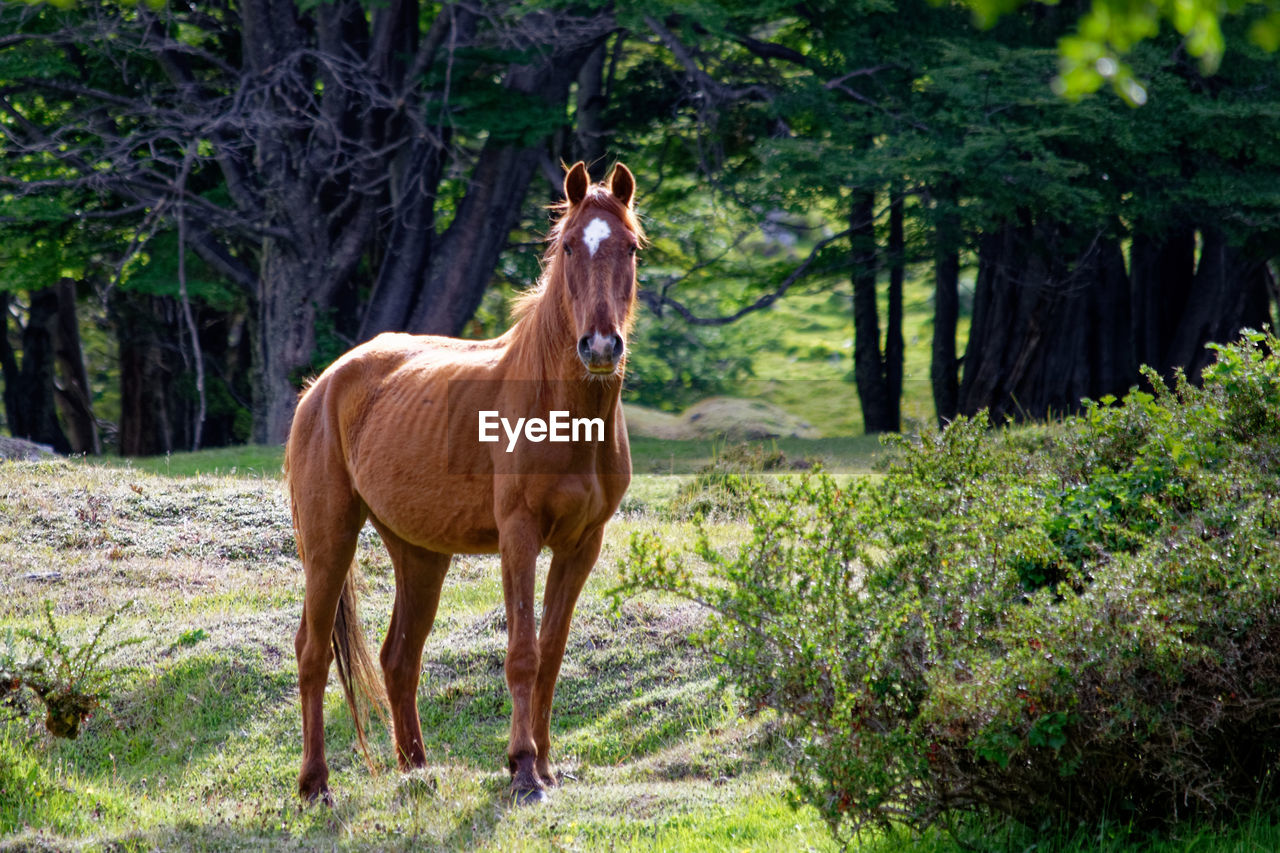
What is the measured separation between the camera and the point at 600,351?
5.35 meters

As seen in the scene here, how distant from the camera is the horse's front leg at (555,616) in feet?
20.3

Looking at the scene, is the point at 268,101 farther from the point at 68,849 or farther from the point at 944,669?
the point at 944,669

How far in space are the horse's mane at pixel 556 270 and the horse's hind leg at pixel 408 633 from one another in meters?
1.48

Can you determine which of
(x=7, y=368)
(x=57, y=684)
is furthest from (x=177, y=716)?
(x=7, y=368)

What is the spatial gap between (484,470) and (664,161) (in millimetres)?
15916

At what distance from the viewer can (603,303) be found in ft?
17.9

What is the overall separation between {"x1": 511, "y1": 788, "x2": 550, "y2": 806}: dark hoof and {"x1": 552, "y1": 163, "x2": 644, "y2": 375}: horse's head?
2004 mm

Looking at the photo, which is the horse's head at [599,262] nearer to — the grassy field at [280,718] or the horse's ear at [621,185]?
the horse's ear at [621,185]

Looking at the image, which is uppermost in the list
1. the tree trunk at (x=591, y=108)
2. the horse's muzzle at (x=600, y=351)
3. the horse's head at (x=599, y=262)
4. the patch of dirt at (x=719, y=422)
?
the tree trunk at (x=591, y=108)

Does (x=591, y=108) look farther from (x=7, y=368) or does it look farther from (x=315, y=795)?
(x=315, y=795)

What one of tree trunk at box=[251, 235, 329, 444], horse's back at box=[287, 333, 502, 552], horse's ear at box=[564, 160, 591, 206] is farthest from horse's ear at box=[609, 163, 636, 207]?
tree trunk at box=[251, 235, 329, 444]

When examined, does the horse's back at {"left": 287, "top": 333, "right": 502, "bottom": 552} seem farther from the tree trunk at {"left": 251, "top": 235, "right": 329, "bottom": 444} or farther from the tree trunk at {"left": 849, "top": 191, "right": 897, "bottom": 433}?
the tree trunk at {"left": 849, "top": 191, "right": 897, "bottom": 433}

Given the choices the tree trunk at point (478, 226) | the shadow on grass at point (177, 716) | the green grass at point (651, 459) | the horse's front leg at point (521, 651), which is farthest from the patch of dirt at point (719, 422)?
the horse's front leg at point (521, 651)

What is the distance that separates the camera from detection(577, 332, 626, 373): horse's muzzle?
17.6 feet
